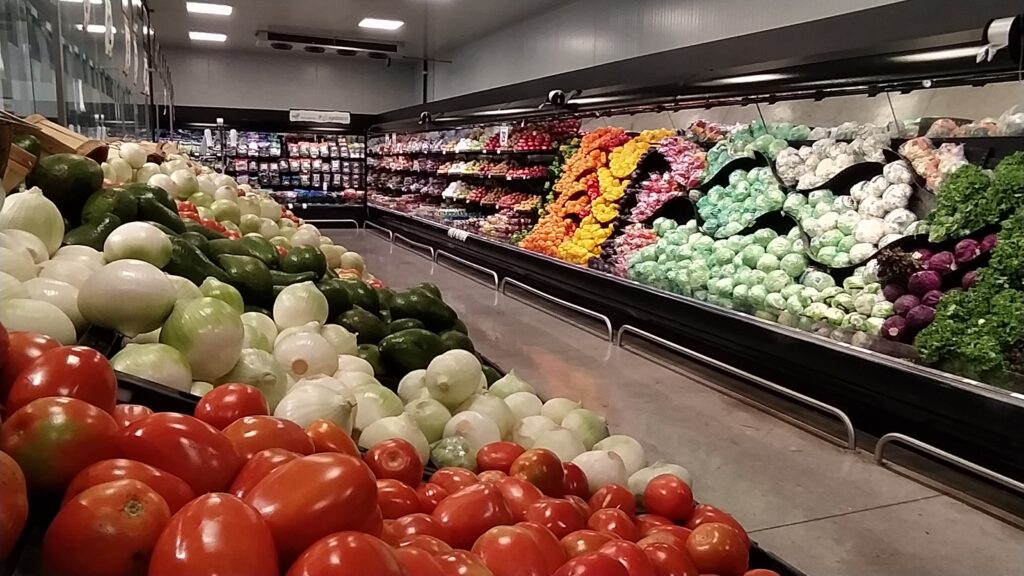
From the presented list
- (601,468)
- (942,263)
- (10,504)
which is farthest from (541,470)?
(942,263)

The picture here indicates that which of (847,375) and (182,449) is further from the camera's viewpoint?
(847,375)

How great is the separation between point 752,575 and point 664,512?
0.30m

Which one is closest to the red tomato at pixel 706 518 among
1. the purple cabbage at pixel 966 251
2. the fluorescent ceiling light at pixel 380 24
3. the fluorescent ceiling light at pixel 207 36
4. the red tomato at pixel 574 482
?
the red tomato at pixel 574 482

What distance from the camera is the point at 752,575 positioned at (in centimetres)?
128

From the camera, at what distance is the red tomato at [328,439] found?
3.92ft

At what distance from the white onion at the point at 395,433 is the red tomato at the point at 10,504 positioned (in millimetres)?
958

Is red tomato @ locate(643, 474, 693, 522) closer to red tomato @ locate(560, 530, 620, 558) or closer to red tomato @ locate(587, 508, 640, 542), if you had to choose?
red tomato @ locate(587, 508, 640, 542)

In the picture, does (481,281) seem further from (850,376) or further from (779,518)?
(779,518)

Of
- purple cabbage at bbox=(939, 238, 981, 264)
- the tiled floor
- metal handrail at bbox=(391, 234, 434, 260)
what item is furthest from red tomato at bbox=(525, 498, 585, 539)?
metal handrail at bbox=(391, 234, 434, 260)

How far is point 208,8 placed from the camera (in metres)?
11.8

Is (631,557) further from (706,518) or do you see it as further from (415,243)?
(415,243)

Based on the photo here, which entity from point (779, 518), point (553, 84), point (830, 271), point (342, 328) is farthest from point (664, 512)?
point (553, 84)

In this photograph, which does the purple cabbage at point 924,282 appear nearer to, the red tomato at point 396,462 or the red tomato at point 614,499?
the red tomato at point 614,499

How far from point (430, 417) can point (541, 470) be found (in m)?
0.41
